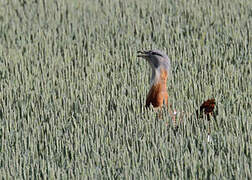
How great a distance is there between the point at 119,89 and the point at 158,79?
44.1 inches

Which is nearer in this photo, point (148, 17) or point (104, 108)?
point (104, 108)

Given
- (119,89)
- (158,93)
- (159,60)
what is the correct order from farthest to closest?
(119,89)
(159,60)
(158,93)

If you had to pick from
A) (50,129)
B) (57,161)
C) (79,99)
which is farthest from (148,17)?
(57,161)

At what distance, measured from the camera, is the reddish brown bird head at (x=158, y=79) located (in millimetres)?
5988

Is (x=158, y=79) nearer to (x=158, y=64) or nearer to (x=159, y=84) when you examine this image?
(x=159, y=84)

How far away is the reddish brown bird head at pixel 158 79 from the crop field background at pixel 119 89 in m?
0.21

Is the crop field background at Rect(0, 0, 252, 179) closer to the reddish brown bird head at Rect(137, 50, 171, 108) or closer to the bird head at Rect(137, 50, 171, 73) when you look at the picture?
the reddish brown bird head at Rect(137, 50, 171, 108)

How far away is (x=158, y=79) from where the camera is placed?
6086 mm

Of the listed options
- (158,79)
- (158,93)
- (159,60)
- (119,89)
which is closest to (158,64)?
(159,60)

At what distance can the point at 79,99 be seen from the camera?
686 cm

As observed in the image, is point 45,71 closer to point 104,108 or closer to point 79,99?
point 79,99

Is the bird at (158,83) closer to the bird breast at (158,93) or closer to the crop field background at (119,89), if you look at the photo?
the bird breast at (158,93)

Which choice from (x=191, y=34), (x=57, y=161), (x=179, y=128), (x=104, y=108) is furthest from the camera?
(x=191, y=34)

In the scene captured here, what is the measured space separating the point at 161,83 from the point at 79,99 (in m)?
1.20
